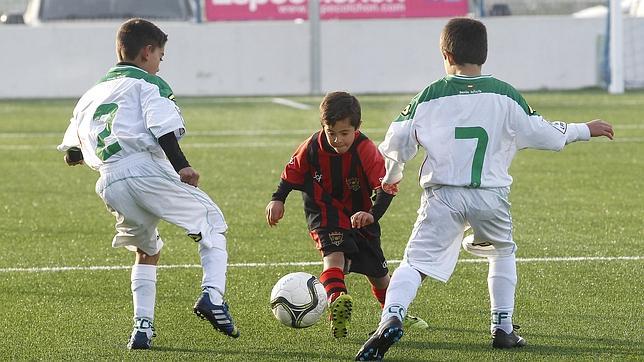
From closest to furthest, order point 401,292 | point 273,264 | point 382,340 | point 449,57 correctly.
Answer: point 382,340 → point 401,292 → point 449,57 → point 273,264

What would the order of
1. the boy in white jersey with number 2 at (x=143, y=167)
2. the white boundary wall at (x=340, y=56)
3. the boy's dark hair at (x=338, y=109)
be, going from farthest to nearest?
the white boundary wall at (x=340, y=56), the boy's dark hair at (x=338, y=109), the boy in white jersey with number 2 at (x=143, y=167)

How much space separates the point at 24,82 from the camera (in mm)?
20234

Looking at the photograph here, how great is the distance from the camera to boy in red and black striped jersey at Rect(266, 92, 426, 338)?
559 centimetres

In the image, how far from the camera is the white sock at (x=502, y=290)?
5.18m

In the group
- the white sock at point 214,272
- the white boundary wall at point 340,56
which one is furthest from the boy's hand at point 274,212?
the white boundary wall at point 340,56

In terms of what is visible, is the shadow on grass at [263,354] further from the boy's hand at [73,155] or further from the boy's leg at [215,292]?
the boy's hand at [73,155]

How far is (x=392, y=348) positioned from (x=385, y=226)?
11.2 feet

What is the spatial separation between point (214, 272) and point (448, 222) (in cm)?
98

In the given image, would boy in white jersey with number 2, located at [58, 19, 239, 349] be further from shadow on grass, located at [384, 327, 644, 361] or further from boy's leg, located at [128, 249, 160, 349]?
shadow on grass, located at [384, 327, 644, 361]

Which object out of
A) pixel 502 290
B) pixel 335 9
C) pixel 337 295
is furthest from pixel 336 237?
pixel 335 9

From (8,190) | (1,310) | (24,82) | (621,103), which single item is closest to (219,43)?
(24,82)

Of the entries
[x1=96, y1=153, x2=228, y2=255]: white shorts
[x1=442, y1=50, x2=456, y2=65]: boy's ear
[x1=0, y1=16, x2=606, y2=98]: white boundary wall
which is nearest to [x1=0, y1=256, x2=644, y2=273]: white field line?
[x1=96, y1=153, x2=228, y2=255]: white shorts

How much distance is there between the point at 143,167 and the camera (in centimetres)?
521

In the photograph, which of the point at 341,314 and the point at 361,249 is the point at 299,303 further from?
the point at 361,249
